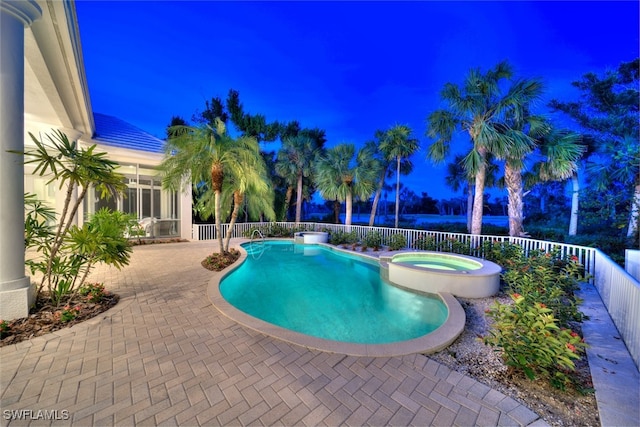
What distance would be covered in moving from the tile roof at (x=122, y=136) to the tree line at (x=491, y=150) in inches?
121

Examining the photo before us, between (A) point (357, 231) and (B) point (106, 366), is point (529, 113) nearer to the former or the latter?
(A) point (357, 231)

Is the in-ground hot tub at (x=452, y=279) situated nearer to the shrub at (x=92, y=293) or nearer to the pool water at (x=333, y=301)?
the pool water at (x=333, y=301)

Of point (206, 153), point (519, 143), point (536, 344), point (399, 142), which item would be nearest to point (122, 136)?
point (206, 153)

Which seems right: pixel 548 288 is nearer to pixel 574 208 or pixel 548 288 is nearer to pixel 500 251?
pixel 500 251

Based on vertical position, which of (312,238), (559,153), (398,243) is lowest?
(312,238)

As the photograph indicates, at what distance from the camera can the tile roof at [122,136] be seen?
1058cm

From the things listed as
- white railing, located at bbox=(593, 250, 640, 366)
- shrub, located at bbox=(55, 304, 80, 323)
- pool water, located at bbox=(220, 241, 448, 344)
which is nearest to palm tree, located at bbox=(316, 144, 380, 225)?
pool water, located at bbox=(220, 241, 448, 344)

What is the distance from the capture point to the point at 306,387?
234cm

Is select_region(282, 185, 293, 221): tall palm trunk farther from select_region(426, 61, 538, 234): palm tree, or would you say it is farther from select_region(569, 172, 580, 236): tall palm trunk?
select_region(569, 172, 580, 236): tall palm trunk

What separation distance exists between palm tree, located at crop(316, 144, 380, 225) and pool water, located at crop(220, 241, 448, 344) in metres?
5.26

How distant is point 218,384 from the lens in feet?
7.65

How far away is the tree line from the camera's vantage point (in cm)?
730

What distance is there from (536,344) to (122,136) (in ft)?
48.8

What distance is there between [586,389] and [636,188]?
30.7 ft
